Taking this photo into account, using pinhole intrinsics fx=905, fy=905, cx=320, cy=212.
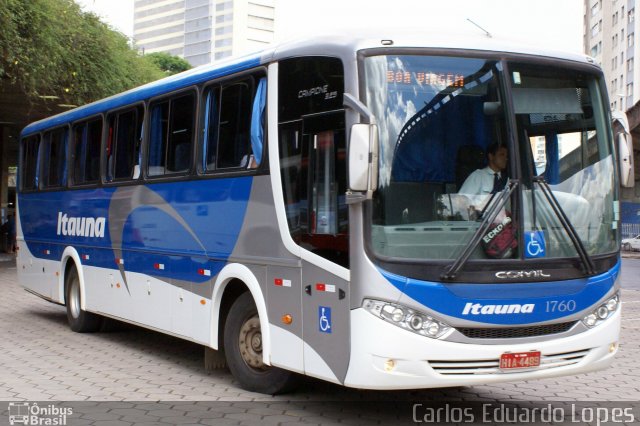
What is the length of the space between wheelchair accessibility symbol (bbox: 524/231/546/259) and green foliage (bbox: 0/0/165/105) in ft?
48.6

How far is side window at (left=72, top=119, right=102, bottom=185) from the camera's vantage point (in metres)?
12.6

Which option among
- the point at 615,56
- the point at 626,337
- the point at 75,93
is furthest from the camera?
the point at 615,56

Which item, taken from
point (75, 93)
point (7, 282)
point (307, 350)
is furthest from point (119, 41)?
point (307, 350)

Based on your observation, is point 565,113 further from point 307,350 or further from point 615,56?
point 615,56

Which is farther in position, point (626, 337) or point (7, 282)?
point (7, 282)

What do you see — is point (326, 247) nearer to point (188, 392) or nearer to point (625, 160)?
point (188, 392)

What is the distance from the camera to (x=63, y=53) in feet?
76.3

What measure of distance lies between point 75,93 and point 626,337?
17925 mm

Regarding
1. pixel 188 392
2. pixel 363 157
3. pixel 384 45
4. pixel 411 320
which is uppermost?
pixel 384 45

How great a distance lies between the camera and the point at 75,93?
1022 inches

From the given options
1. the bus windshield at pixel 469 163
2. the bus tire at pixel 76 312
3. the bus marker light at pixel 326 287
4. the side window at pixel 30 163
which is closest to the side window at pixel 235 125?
the bus marker light at pixel 326 287

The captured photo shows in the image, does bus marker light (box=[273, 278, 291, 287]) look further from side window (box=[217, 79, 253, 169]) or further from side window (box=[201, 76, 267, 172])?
side window (box=[217, 79, 253, 169])

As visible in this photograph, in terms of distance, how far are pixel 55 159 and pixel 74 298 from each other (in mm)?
2285

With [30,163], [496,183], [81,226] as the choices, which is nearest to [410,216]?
[496,183]
